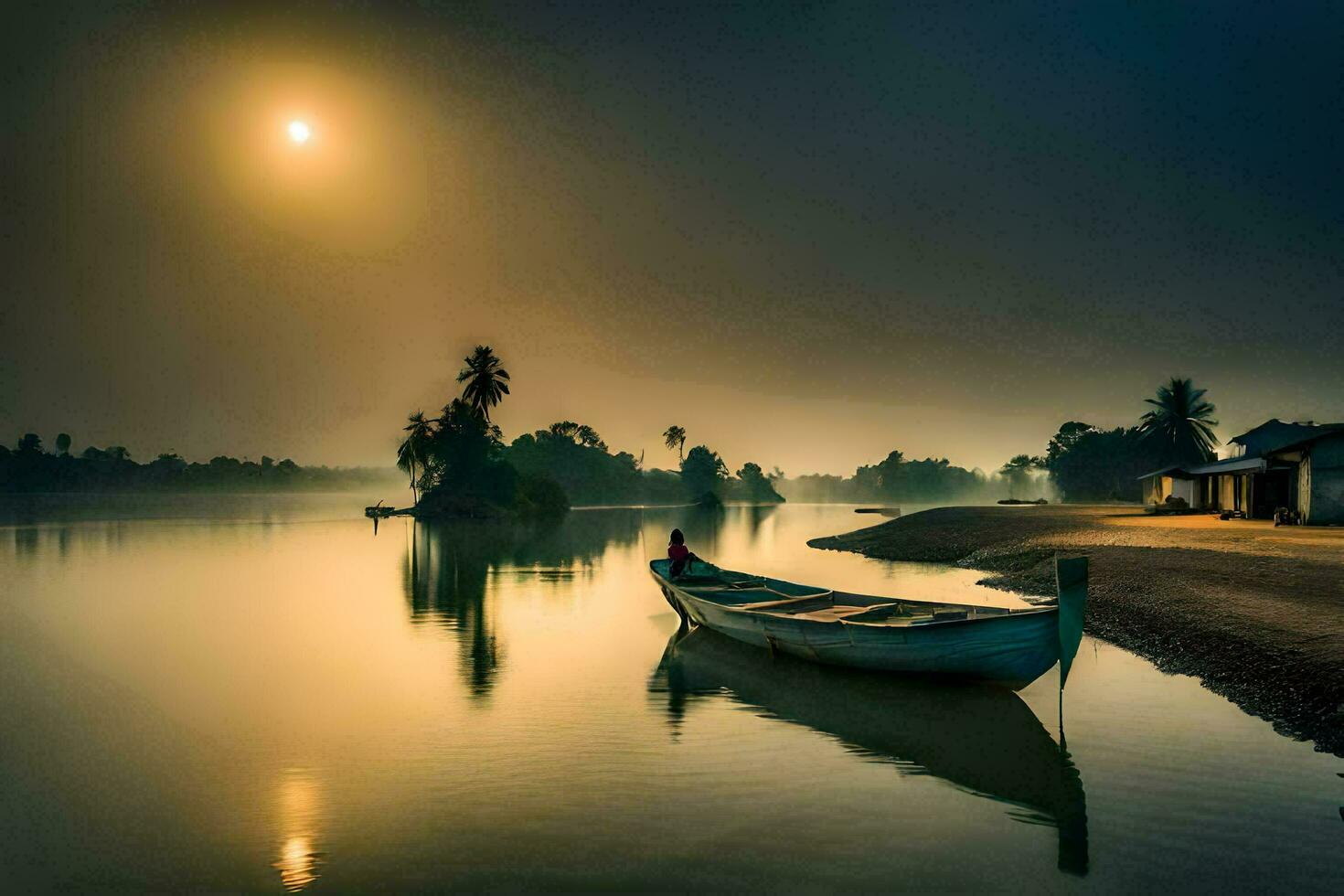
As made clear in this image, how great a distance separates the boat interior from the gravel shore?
344cm

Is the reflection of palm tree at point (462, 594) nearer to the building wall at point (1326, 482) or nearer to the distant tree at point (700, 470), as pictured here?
the building wall at point (1326, 482)

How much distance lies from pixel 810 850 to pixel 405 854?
3.60 meters

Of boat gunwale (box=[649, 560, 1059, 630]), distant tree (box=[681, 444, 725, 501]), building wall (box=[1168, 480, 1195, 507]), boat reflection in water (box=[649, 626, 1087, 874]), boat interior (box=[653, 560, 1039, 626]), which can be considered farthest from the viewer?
distant tree (box=[681, 444, 725, 501])

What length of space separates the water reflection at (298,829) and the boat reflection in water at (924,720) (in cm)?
501

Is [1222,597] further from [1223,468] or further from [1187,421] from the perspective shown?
[1187,421]

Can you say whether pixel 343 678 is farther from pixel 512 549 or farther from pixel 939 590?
pixel 512 549

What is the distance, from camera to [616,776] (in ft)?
30.6

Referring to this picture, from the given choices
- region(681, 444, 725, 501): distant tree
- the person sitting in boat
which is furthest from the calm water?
region(681, 444, 725, 501): distant tree

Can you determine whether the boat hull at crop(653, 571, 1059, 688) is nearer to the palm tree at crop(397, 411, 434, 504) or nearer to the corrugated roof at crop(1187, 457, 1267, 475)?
the corrugated roof at crop(1187, 457, 1267, 475)

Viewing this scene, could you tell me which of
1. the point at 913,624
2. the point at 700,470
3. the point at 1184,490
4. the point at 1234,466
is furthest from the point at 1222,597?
the point at 700,470

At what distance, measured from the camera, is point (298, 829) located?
26.6 feet

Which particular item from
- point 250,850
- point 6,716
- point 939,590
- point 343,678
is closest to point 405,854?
point 250,850

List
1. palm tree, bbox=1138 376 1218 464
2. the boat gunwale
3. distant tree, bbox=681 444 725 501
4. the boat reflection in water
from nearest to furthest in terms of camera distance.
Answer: the boat reflection in water
the boat gunwale
palm tree, bbox=1138 376 1218 464
distant tree, bbox=681 444 725 501

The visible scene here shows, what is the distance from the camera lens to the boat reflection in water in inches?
342
